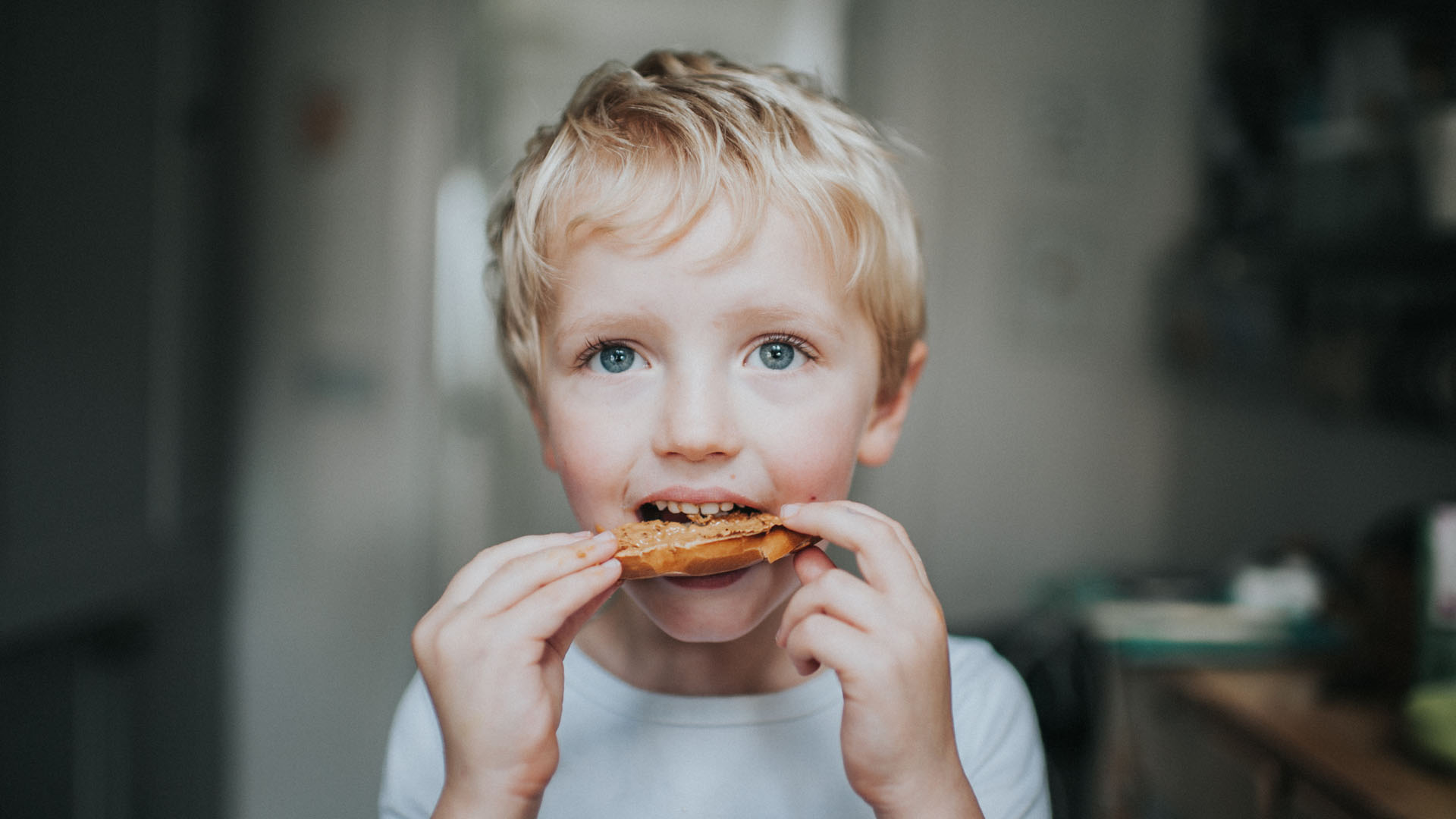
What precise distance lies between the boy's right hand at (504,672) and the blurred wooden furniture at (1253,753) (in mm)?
872

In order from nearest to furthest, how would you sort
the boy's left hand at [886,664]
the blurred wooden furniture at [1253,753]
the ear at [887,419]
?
the boy's left hand at [886,664]
the ear at [887,419]
the blurred wooden furniture at [1253,753]

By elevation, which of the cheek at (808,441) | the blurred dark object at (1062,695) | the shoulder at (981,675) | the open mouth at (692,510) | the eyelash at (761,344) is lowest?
the blurred dark object at (1062,695)

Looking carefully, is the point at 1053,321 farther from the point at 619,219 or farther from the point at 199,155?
the point at 199,155

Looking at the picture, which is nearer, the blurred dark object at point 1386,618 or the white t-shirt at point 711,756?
the white t-shirt at point 711,756

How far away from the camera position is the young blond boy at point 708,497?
0.51 metres

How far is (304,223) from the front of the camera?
1751 mm

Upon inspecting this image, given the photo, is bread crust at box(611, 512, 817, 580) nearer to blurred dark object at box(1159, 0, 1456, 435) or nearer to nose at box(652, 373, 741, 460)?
nose at box(652, 373, 741, 460)

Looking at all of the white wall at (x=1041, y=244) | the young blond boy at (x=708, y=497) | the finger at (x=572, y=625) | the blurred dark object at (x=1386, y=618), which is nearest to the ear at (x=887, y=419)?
the young blond boy at (x=708, y=497)

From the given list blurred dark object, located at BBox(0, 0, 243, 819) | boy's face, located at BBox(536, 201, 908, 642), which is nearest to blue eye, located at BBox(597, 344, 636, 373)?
boy's face, located at BBox(536, 201, 908, 642)

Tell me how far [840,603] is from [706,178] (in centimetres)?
28

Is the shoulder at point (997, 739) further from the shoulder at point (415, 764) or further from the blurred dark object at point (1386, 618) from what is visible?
the blurred dark object at point (1386, 618)

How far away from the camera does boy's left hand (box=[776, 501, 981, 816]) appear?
19.8 inches

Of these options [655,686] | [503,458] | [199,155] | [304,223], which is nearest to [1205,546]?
[503,458]

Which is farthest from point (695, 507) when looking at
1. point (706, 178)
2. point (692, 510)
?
point (706, 178)
